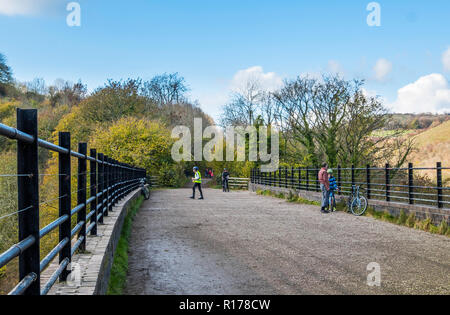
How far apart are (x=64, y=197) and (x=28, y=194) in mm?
1564

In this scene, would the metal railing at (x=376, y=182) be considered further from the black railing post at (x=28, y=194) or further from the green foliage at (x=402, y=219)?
the black railing post at (x=28, y=194)

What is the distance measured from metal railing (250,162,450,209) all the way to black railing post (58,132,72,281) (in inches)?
393

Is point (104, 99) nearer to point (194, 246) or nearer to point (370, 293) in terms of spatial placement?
point (194, 246)

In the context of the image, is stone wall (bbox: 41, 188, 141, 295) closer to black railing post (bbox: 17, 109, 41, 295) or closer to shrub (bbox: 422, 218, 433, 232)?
black railing post (bbox: 17, 109, 41, 295)

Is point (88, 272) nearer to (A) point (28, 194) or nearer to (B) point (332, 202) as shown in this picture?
(A) point (28, 194)

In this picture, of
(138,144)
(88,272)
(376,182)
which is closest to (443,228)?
(88,272)

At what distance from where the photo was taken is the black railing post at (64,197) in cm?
449

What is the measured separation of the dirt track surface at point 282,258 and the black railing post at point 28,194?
2463 mm

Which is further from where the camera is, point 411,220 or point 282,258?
point 411,220

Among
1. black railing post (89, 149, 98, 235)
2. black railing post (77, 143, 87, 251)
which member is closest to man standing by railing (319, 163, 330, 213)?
black railing post (89, 149, 98, 235)

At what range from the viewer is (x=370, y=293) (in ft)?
17.3

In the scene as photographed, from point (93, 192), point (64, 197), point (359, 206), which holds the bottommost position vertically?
point (359, 206)

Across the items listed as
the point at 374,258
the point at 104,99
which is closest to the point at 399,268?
the point at 374,258

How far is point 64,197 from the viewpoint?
4488 mm
